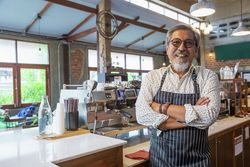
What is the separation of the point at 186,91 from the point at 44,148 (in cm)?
102

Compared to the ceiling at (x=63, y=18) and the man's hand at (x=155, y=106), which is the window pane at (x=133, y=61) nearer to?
the ceiling at (x=63, y=18)

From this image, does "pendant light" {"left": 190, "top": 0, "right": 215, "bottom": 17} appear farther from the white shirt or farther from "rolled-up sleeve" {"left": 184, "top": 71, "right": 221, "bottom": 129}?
"rolled-up sleeve" {"left": 184, "top": 71, "right": 221, "bottom": 129}

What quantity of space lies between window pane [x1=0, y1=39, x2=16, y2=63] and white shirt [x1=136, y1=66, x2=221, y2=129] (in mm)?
7051

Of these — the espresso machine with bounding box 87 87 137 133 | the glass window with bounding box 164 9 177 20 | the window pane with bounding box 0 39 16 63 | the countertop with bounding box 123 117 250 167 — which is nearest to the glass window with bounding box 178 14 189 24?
the glass window with bounding box 164 9 177 20

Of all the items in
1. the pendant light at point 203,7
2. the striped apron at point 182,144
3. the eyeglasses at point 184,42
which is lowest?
the striped apron at point 182,144

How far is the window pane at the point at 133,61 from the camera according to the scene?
11.3 meters

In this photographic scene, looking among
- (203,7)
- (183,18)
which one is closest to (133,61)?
(183,18)

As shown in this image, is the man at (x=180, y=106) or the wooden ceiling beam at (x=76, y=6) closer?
the man at (x=180, y=106)

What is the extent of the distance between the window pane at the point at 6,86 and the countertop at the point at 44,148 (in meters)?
6.38

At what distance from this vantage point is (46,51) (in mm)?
8656

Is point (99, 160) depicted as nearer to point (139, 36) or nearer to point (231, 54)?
point (139, 36)

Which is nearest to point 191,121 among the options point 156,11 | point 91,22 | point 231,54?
point 156,11

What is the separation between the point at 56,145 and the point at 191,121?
89cm

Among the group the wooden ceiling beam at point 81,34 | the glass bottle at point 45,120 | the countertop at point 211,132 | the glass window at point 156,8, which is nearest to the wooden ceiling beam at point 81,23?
the wooden ceiling beam at point 81,34
